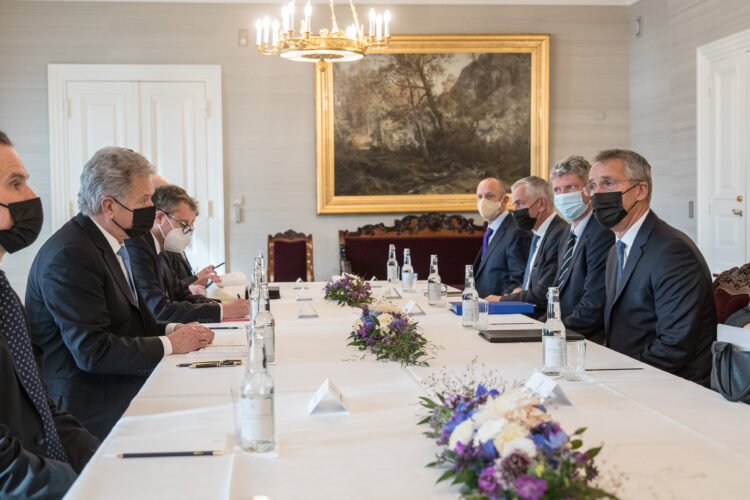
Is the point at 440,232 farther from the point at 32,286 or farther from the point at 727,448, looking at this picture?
the point at 727,448

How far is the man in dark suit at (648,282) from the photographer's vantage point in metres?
3.17

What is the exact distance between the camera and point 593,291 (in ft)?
13.5

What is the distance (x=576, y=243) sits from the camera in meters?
4.44

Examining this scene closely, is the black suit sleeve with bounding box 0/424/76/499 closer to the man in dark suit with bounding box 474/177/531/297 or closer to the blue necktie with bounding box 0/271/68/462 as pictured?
the blue necktie with bounding box 0/271/68/462

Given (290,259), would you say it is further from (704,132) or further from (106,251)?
(106,251)

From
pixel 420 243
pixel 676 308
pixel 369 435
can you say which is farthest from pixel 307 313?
pixel 420 243

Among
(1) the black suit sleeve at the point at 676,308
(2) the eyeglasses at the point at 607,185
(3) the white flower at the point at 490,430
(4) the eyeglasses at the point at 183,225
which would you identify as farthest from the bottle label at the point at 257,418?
(4) the eyeglasses at the point at 183,225

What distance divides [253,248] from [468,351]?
588 centimetres

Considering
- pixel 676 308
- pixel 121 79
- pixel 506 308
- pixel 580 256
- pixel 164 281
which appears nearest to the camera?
pixel 676 308

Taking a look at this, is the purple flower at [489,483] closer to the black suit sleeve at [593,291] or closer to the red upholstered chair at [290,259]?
the black suit sleeve at [593,291]

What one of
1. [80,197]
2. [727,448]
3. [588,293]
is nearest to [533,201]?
[588,293]

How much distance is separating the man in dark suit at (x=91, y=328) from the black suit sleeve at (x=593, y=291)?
6.22 ft

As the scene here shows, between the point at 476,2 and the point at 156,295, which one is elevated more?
the point at 476,2

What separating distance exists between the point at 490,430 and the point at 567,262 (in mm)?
3209
